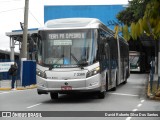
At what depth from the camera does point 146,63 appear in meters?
56.2

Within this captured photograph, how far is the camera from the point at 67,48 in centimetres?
1527

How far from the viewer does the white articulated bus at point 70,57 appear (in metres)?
14.9

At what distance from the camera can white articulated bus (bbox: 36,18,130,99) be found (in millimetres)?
14867

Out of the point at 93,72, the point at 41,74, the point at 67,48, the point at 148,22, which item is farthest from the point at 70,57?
the point at 148,22

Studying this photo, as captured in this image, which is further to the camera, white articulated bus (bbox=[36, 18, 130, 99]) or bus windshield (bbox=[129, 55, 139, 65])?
bus windshield (bbox=[129, 55, 139, 65])

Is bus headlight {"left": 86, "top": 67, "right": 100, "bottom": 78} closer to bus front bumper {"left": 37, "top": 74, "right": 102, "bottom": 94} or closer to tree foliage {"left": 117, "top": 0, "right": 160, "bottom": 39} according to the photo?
bus front bumper {"left": 37, "top": 74, "right": 102, "bottom": 94}

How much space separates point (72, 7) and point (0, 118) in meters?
57.0

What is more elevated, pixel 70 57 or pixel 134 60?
pixel 70 57

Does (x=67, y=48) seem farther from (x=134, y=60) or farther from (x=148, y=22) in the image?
(x=134, y=60)

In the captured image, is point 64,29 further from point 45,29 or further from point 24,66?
point 24,66

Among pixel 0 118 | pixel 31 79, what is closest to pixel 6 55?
pixel 31 79

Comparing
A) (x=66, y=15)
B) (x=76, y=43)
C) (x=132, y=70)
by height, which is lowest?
(x=132, y=70)

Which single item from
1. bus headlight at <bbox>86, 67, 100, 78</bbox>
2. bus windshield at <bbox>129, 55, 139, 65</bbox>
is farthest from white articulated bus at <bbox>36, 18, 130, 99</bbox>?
bus windshield at <bbox>129, 55, 139, 65</bbox>

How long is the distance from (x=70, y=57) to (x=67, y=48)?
0.38m
